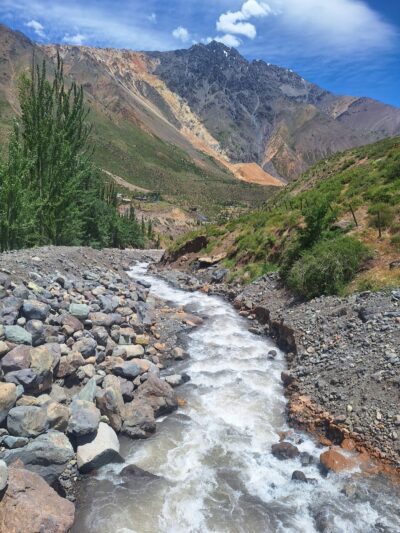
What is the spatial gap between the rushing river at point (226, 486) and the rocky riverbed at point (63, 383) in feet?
2.02

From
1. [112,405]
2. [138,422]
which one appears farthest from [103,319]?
[138,422]

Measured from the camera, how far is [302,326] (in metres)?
16.3

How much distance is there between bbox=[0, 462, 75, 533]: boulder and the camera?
7.43m

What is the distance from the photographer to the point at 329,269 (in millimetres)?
18094

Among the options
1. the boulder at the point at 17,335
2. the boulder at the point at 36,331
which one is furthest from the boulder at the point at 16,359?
the boulder at the point at 36,331

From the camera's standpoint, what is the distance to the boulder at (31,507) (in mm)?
7434

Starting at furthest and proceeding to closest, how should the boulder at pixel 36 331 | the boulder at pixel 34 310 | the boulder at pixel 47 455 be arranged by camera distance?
the boulder at pixel 34 310
the boulder at pixel 36 331
the boulder at pixel 47 455

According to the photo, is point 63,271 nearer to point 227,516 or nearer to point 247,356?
point 247,356

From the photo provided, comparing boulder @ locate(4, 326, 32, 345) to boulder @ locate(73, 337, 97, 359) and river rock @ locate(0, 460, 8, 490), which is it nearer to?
boulder @ locate(73, 337, 97, 359)

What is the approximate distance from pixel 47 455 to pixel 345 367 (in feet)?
27.8

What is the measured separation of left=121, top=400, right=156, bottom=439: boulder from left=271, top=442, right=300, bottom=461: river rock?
3242mm

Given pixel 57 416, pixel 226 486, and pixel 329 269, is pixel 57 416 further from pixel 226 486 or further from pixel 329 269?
pixel 329 269

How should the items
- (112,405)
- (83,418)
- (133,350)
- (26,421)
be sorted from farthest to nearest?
(133,350)
(112,405)
(83,418)
(26,421)

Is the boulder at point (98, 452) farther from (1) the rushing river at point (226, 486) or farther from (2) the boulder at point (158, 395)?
(2) the boulder at point (158, 395)
